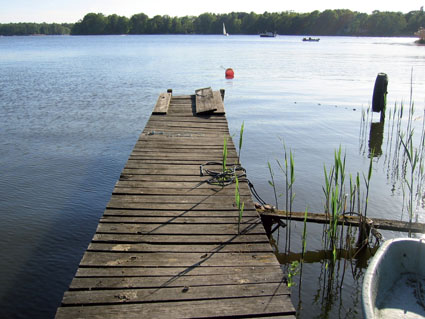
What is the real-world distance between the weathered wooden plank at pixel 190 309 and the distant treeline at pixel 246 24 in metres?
118

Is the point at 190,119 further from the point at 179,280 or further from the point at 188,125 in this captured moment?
the point at 179,280

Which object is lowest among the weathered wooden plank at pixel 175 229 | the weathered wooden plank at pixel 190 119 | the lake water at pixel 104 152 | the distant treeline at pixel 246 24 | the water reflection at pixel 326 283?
the water reflection at pixel 326 283

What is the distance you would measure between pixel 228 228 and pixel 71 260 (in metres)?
2.35

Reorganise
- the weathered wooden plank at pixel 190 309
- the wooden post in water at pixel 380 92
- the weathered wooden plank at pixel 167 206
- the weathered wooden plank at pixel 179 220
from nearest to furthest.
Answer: the weathered wooden plank at pixel 190 309 → the weathered wooden plank at pixel 179 220 → the weathered wooden plank at pixel 167 206 → the wooden post in water at pixel 380 92

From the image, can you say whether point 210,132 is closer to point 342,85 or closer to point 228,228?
point 228,228

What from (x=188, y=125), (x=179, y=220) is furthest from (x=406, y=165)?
(x=179, y=220)

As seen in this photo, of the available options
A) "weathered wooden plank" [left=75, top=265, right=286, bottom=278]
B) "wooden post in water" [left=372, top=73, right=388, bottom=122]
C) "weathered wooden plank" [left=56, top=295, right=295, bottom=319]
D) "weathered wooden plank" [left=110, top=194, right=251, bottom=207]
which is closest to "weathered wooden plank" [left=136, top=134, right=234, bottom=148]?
"weathered wooden plank" [left=110, top=194, right=251, bottom=207]

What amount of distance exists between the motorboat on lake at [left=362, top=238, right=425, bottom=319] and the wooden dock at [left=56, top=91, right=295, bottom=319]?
3.03ft

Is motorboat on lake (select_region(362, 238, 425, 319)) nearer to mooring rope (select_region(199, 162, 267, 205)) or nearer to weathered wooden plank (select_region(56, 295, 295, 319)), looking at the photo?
weathered wooden plank (select_region(56, 295, 295, 319))

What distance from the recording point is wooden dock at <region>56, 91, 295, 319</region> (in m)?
2.89

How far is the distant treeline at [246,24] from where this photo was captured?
116 meters

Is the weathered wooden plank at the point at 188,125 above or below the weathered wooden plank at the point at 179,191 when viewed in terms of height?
above

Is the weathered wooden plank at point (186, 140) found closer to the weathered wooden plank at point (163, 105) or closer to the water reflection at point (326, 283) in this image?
the weathered wooden plank at point (163, 105)

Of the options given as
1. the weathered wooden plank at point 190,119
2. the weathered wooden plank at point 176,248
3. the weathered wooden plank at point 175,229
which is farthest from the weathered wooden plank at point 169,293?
the weathered wooden plank at point 190,119
